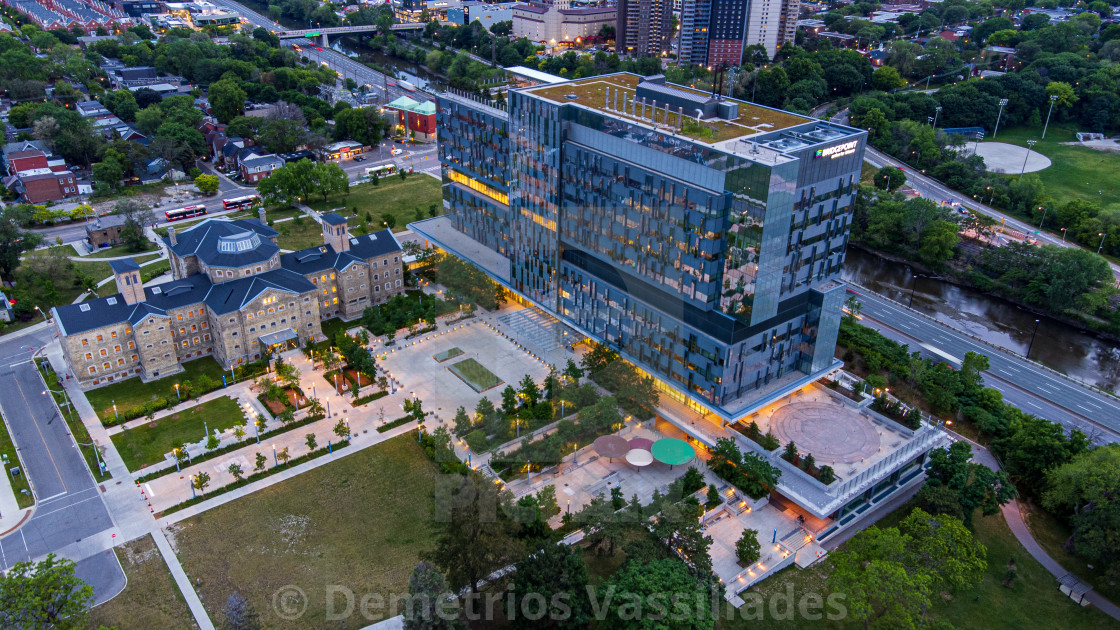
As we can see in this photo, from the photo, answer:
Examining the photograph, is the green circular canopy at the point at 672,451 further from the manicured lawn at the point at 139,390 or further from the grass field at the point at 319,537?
the manicured lawn at the point at 139,390

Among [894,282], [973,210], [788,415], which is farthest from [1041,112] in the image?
[788,415]

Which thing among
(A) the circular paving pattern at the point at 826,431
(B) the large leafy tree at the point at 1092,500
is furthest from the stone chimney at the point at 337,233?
(B) the large leafy tree at the point at 1092,500

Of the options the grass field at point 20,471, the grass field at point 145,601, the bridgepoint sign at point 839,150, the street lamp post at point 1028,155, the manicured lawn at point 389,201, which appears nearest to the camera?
the grass field at point 145,601

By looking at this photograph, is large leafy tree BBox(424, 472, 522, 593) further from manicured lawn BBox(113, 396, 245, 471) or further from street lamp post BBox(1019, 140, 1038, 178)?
street lamp post BBox(1019, 140, 1038, 178)

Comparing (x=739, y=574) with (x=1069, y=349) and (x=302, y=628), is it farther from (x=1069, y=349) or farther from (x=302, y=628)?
(x=1069, y=349)

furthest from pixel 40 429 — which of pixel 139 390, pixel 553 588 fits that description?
pixel 553 588

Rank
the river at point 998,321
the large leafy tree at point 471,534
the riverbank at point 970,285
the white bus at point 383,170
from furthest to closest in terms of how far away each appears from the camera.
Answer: the white bus at point 383,170 < the riverbank at point 970,285 < the river at point 998,321 < the large leafy tree at point 471,534

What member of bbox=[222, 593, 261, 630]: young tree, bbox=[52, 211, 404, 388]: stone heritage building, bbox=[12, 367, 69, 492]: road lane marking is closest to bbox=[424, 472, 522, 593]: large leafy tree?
bbox=[222, 593, 261, 630]: young tree
